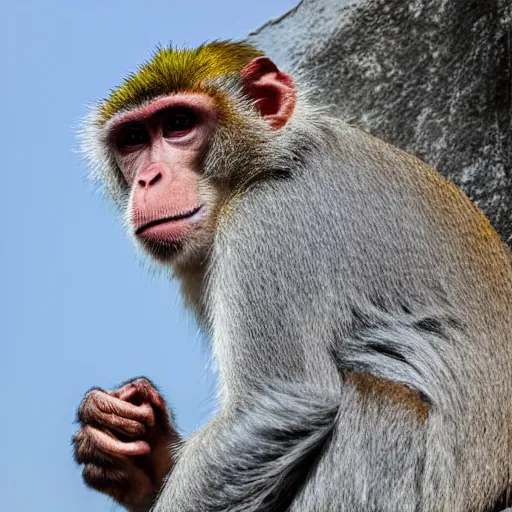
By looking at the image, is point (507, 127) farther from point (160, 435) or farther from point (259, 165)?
point (160, 435)

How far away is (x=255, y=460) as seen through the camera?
4992mm

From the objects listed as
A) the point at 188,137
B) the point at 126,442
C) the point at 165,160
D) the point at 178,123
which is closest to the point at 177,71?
the point at 178,123

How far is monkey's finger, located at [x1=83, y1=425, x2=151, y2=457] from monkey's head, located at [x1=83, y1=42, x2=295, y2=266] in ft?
3.01

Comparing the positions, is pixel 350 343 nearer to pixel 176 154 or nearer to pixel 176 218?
pixel 176 218

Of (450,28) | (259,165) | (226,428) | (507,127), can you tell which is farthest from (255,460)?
(450,28)

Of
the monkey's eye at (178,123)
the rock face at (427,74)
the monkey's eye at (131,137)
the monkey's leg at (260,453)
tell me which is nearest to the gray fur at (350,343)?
the monkey's leg at (260,453)

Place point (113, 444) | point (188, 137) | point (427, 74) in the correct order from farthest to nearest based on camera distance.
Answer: point (427, 74) → point (188, 137) → point (113, 444)

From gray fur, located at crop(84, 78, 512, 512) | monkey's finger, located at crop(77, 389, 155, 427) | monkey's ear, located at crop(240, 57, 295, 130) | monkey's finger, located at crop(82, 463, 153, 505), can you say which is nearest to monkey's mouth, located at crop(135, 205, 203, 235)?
gray fur, located at crop(84, 78, 512, 512)

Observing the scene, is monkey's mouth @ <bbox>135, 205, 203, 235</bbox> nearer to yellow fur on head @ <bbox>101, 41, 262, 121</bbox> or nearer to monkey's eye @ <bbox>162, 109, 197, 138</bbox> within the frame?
monkey's eye @ <bbox>162, 109, 197, 138</bbox>

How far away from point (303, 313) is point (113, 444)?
1142 millimetres

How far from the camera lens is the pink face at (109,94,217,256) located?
552 centimetres

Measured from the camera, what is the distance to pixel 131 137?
6.12 metres

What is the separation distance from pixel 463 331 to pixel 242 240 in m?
1.11

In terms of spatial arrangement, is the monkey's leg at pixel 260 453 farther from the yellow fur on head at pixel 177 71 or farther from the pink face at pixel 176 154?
the yellow fur on head at pixel 177 71
